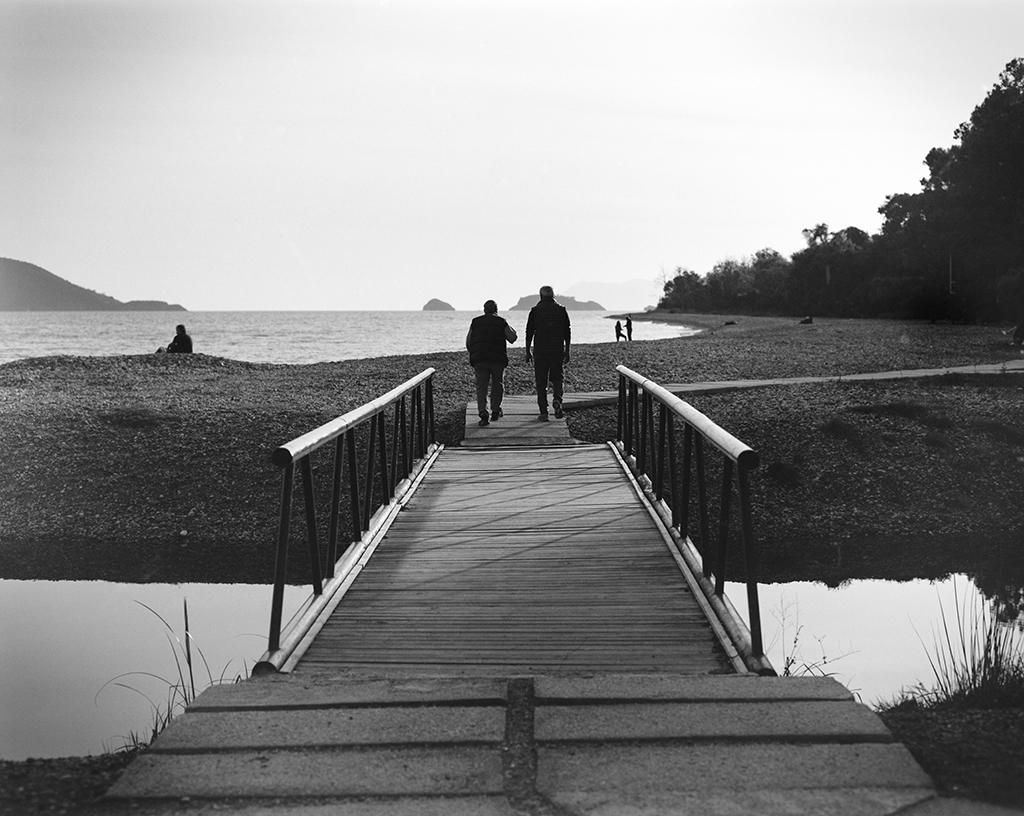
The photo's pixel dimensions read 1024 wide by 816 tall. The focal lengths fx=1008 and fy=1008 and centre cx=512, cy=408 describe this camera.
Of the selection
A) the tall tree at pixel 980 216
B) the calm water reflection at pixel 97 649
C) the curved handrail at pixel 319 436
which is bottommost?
the calm water reflection at pixel 97 649

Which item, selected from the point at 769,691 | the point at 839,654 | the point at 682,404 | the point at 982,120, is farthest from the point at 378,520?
the point at 982,120

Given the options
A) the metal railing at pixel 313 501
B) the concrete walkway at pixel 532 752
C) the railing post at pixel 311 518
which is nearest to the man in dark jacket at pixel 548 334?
the metal railing at pixel 313 501

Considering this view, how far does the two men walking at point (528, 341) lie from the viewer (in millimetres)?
11391

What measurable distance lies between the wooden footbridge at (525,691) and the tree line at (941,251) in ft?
110

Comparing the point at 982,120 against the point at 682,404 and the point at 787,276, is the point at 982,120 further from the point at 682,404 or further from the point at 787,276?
the point at 787,276

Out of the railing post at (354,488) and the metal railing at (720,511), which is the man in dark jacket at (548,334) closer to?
the metal railing at (720,511)

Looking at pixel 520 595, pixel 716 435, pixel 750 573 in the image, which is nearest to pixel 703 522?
pixel 716 435

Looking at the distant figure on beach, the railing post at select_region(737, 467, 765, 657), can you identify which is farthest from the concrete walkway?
the distant figure on beach

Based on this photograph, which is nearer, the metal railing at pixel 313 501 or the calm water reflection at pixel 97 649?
the metal railing at pixel 313 501

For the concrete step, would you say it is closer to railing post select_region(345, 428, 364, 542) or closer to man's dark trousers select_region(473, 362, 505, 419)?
railing post select_region(345, 428, 364, 542)

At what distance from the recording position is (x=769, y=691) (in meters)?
3.39

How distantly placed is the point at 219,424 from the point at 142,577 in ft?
16.5

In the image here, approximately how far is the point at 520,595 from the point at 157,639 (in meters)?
3.10

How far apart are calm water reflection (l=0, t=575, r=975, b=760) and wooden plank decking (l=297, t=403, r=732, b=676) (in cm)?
123
